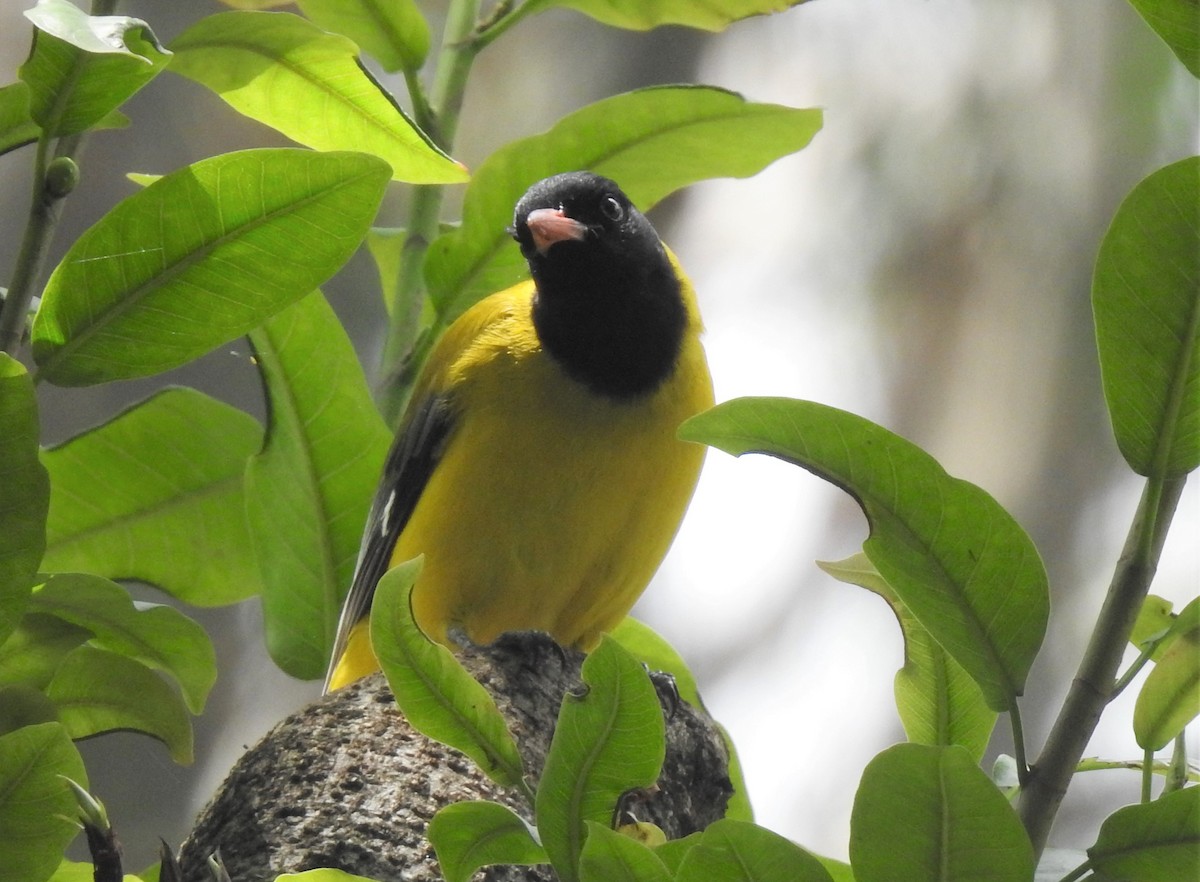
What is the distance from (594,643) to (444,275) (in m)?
1.06

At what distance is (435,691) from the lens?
1.34 m

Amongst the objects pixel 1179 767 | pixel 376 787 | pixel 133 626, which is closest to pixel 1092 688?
pixel 1179 767

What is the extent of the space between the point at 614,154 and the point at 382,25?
51 cm

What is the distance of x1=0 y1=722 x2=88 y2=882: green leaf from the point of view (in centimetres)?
131

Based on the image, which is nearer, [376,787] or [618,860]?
[618,860]

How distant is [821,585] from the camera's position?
809 cm

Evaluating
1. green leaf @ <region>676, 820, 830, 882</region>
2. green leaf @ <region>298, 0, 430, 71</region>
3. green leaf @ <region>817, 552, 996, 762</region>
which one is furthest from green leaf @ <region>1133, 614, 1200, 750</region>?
green leaf @ <region>298, 0, 430, 71</region>

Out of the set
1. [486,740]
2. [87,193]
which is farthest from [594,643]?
[87,193]

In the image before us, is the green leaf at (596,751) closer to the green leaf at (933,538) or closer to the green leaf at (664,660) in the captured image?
the green leaf at (933,538)

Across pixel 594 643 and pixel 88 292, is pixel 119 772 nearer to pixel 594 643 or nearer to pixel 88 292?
pixel 594 643

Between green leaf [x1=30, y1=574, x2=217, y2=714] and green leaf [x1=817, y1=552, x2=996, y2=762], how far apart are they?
1.02 meters

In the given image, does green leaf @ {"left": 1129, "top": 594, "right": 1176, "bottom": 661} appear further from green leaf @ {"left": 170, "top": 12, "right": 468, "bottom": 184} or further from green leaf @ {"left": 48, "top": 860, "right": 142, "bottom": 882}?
green leaf @ {"left": 48, "top": 860, "right": 142, "bottom": 882}

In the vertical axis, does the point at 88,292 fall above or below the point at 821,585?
above

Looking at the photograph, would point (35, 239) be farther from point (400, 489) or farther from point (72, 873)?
point (400, 489)
